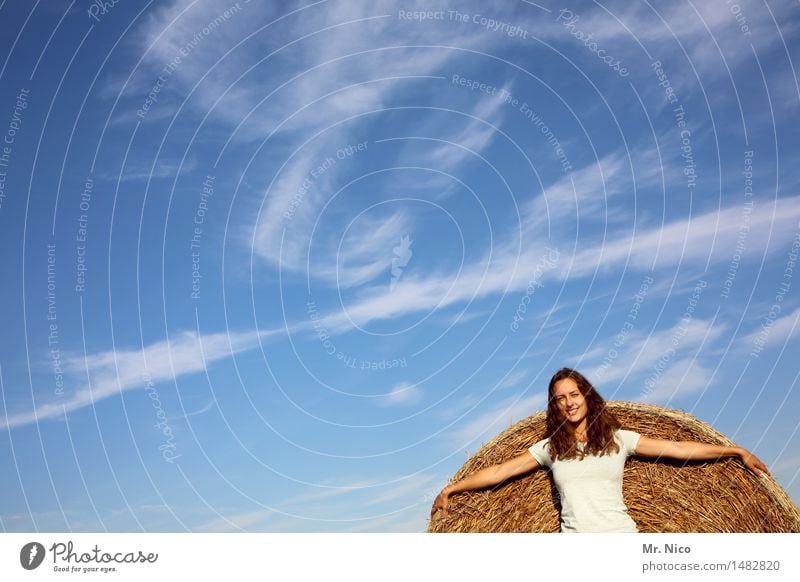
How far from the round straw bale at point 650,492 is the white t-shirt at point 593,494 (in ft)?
5.18

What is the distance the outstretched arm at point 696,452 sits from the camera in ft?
26.7

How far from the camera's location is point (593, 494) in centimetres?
715

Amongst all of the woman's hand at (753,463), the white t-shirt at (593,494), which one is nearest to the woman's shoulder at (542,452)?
the white t-shirt at (593,494)

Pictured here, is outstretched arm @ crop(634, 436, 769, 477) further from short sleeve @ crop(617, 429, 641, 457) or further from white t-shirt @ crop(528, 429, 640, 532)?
white t-shirt @ crop(528, 429, 640, 532)

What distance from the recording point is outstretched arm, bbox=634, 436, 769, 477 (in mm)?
8148
